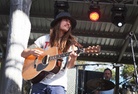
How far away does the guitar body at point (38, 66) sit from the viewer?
3043 mm

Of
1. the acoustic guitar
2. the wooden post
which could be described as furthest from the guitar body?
the wooden post

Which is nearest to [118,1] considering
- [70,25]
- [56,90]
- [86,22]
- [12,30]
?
[86,22]

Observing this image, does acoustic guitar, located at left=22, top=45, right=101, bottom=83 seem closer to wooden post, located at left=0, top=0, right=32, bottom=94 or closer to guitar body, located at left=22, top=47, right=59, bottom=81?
guitar body, located at left=22, top=47, right=59, bottom=81

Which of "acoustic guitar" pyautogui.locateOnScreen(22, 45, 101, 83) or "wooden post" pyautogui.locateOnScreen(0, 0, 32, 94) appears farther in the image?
"wooden post" pyautogui.locateOnScreen(0, 0, 32, 94)

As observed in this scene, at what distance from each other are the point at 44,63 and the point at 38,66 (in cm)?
9

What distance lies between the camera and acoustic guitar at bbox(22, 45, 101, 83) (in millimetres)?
3008

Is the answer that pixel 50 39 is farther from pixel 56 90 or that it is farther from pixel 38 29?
pixel 38 29

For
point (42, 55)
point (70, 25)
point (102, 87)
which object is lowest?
point (102, 87)

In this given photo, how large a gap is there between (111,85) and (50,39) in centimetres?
449

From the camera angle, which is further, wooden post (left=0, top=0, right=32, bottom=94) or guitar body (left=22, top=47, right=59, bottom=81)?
wooden post (left=0, top=0, right=32, bottom=94)

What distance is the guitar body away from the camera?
3043 mm

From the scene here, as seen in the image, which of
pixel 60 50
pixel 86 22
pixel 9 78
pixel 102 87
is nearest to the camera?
pixel 60 50

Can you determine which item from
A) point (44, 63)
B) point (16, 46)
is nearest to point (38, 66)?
point (44, 63)

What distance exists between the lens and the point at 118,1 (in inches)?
312
